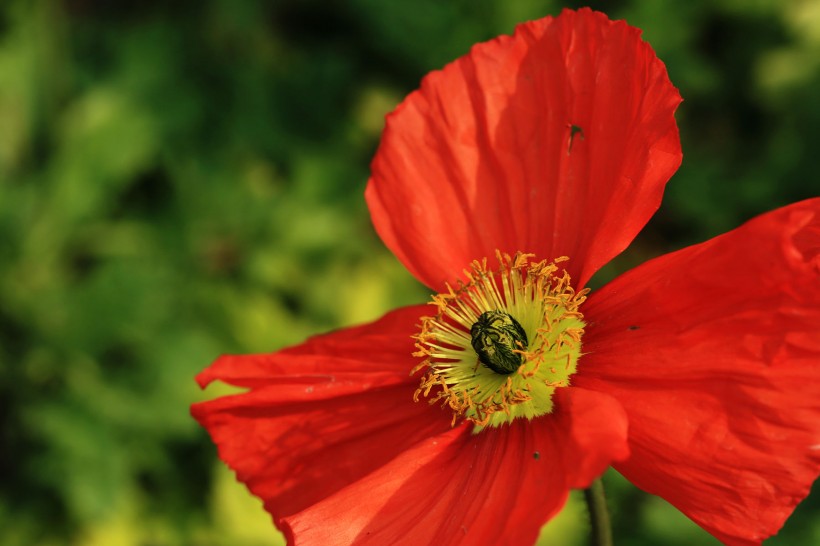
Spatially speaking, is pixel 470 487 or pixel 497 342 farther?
pixel 497 342

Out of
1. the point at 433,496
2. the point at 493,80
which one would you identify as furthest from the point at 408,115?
the point at 433,496

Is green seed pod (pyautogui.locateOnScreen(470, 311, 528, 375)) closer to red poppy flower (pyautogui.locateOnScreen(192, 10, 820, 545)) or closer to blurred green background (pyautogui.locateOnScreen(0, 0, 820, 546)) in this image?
red poppy flower (pyautogui.locateOnScreen(192, 10, 820, 545))

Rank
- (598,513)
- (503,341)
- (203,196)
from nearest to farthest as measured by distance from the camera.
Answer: (598,513) < (503,341) < (203,196)

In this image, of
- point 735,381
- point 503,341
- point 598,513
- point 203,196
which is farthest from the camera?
point 203,196

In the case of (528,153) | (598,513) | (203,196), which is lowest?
(598,513)

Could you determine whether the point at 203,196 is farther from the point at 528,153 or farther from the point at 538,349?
the point at 538,349

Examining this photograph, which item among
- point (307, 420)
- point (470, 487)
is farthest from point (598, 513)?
point (307, 420)

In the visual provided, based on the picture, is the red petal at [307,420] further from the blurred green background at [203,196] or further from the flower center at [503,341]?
the blurred green background at [203,196]
